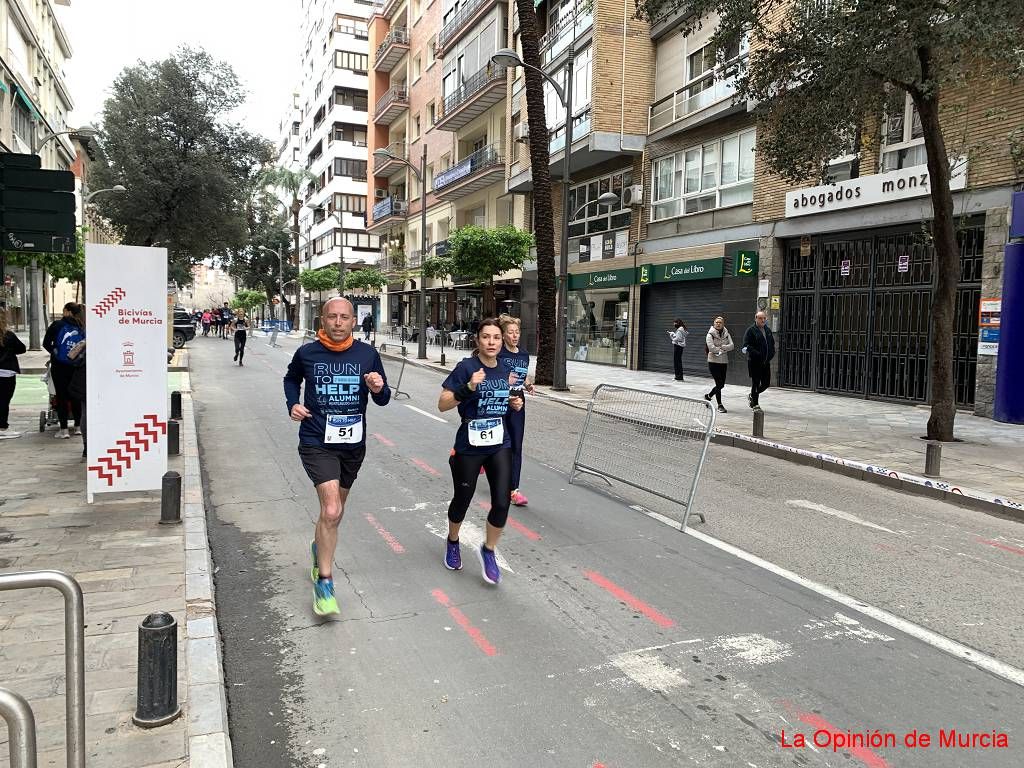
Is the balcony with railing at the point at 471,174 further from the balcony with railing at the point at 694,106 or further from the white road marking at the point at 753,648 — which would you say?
the white road marking at the point at 753,648

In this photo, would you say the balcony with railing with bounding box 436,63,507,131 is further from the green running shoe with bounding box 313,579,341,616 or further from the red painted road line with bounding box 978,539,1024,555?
the green running shoe with bounding box 313,579,341,616

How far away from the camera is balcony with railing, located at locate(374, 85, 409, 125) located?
4681 cm

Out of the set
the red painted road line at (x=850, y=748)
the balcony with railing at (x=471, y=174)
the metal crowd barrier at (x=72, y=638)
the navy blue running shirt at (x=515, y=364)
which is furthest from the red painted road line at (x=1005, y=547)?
the balcony with railing at (x=471, y=174)

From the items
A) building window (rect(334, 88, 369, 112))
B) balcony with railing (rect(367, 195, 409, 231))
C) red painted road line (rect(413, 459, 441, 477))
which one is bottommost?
red painted road line (rect(413, 459, 441, 477))

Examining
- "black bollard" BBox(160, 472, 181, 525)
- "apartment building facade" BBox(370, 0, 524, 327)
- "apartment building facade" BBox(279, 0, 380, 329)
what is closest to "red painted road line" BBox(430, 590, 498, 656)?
"black bollard" BBox(160, 472, 181, 525)

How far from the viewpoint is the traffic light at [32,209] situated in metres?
6.10

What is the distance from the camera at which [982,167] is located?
13742 mm

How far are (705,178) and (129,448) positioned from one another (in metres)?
18.2

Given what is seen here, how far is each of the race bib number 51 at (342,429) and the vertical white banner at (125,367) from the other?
299 centimetres

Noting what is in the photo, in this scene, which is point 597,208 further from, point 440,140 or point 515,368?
point 515,368

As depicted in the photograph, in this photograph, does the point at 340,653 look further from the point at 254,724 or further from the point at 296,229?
the point at 296,229

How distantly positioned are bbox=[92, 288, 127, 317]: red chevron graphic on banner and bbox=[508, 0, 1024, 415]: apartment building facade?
9.39 meters

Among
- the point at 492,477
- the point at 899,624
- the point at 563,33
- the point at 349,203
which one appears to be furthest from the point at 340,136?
the point at 899,624

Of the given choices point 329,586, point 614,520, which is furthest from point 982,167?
point 329,586
